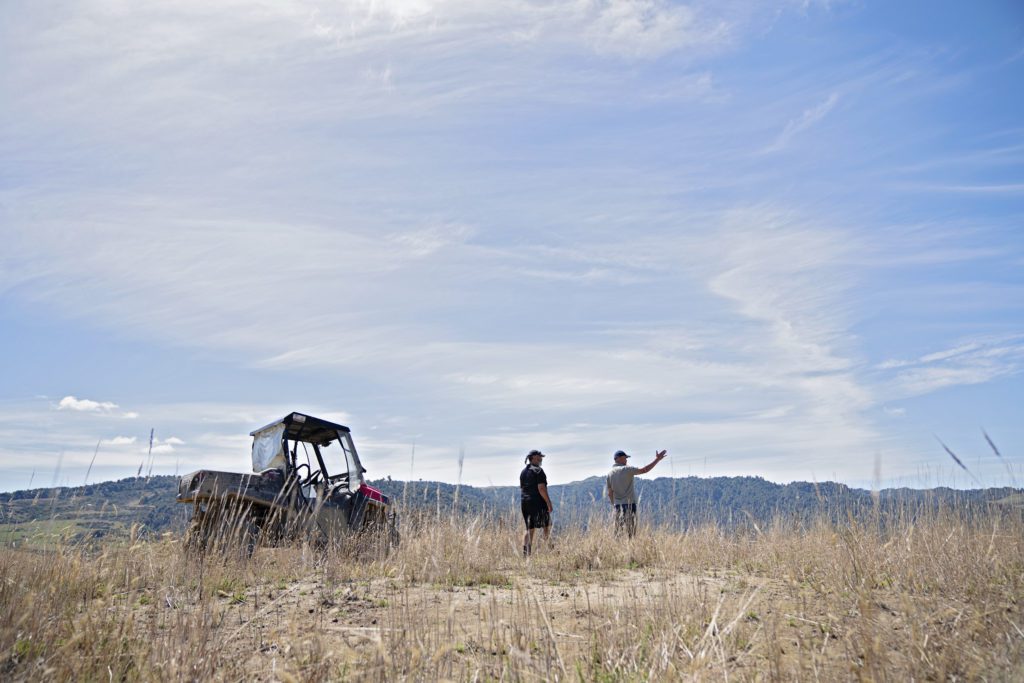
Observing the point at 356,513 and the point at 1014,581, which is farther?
the point at 356,513

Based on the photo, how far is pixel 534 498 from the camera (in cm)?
940

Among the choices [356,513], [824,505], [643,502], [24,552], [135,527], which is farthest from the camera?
[643,502]

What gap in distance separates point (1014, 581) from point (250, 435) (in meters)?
9.69

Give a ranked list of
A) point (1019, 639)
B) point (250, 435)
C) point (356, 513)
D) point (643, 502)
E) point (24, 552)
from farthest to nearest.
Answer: point (643, 502) < point (250, 435) < point (356, 513) < point (24, 552) < point (1019, 639)

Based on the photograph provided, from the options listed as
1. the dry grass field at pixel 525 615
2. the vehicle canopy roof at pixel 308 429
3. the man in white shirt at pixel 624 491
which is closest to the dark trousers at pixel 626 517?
the man in white shirt at pixel 624 491

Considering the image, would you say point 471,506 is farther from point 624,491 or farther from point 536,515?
point 624,491

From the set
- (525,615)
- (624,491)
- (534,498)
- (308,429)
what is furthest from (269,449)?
(525,615)

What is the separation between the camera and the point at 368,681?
2.86 metres

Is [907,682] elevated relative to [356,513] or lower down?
lower down

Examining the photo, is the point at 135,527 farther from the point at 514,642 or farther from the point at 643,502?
the point at 643,502

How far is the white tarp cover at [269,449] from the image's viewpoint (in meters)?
8.91

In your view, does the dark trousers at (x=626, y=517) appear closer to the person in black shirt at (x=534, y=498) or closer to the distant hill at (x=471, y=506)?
the distant hill at (x=471, y=506)

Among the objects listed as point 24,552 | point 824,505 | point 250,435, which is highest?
point 250,435

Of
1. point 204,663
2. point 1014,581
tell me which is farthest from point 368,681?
point 1014,581
